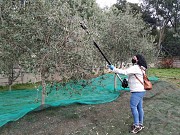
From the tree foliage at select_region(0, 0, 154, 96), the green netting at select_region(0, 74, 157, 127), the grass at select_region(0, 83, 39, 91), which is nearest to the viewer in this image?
the tree foliage at select_region(0, 0, 154, 96)

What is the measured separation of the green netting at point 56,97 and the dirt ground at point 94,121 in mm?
315

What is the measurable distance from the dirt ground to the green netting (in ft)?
1.03

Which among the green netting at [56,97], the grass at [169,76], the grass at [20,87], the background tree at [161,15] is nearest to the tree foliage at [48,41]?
the green netting at [56,97]

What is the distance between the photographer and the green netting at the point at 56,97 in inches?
283

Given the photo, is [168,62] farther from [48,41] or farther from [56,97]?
[48,41]

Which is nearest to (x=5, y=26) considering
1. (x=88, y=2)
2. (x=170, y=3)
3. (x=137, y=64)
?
(x=137, y=64)

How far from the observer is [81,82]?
7.31 metres

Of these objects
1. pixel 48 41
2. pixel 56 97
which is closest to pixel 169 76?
pixel 56 97

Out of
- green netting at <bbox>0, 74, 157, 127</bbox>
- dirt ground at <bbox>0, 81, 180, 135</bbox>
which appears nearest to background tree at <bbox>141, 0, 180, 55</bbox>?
green netting at <bbox>0, 74, 157, 127</bbox>

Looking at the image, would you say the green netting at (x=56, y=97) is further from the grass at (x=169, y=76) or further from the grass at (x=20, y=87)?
the grass at (x=169, y=76)

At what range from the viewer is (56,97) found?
960cm

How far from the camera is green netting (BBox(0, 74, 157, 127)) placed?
7176 millimetres

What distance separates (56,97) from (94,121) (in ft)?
9.04

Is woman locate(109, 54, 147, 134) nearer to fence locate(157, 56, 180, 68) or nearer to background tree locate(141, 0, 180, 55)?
fence locate(157, 56, 180, 68)
